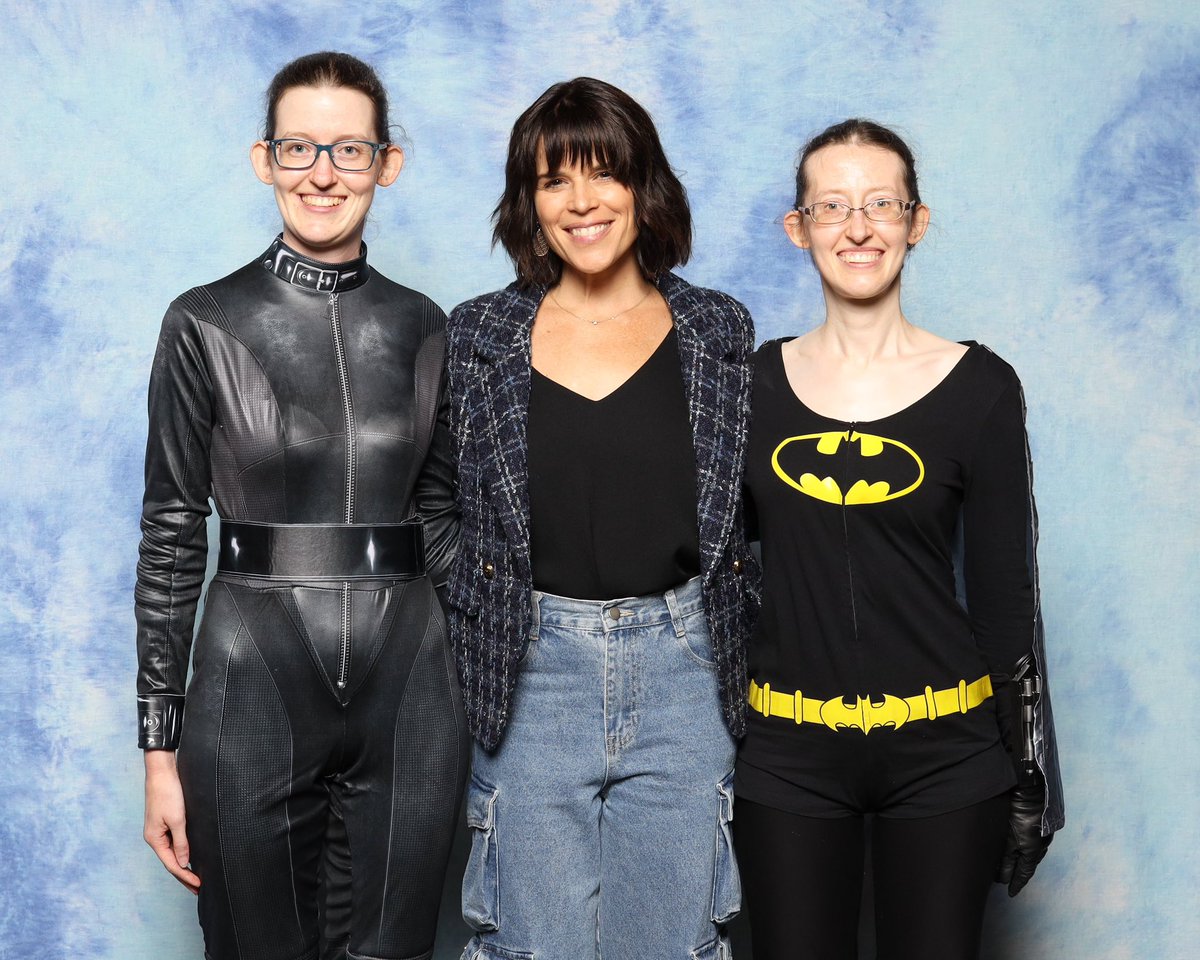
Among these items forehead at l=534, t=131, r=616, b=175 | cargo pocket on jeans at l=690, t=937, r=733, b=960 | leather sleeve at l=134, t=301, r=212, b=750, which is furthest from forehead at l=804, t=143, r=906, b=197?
cargo pocket on jeans at l=690, t=937, r=733, b=960

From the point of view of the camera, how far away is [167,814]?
220cm

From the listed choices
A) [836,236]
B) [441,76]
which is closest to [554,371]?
[836,236]

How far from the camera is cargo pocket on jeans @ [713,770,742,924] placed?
2215mm

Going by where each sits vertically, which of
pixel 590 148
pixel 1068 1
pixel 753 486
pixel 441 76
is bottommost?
pixel 753 486

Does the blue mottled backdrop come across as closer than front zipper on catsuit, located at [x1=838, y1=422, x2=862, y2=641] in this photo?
No

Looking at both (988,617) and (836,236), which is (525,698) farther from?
(836,236)

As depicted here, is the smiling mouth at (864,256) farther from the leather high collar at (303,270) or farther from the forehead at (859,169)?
the leather high collar at (303,270)

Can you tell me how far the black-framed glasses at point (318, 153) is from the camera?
7.37 feet

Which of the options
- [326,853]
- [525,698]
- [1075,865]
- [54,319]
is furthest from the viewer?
[1075,865]

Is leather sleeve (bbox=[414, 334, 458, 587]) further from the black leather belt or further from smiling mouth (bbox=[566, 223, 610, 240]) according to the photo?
smiling mouth (bbox=[566, 223, 610, 240])

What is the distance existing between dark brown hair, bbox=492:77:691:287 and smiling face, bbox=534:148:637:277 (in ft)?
0.05

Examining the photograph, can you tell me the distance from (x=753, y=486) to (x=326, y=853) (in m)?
0.99

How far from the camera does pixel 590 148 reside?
7.30 feet

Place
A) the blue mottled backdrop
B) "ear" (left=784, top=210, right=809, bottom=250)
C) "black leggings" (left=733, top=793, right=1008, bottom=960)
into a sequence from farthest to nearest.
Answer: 1. the blue mottled backdrop
2. "ear" (left=784, top=210, right=809, bottom=250)
3. "black leggings" (left=733, top=793, right=1008, bottom=960)
